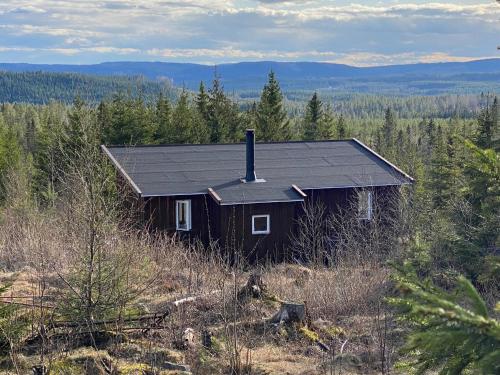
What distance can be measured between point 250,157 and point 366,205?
470 centimetres

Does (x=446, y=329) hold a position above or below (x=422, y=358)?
above

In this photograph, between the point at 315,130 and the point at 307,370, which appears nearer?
the point at 307,370

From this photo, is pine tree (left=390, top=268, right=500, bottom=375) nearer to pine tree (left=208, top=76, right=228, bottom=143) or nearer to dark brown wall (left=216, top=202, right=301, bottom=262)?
dark brown wall (left=216, top=202, right=301, bottom=262)

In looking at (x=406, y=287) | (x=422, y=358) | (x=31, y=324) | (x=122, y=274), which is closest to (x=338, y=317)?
(x=122, y=274)

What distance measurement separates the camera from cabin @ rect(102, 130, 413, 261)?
23172 millimetres

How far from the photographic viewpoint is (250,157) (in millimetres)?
24484

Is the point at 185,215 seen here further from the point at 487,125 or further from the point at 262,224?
the point at 487,125

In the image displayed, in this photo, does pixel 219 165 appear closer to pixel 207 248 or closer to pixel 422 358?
pixel 207 248

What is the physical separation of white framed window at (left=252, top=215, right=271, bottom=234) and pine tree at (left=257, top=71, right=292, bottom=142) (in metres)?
19.9

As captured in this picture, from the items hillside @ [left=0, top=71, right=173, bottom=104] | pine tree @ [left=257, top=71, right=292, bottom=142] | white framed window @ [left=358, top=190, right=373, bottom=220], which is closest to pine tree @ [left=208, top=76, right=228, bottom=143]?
pine tree @ [left=257, top=71, right=292, bottom=142]

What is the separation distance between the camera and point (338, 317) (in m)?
11.9

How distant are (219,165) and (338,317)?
1482 cm

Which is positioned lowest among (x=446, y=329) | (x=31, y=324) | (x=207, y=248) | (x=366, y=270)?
(x=207, y=248)

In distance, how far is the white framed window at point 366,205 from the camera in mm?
24688
